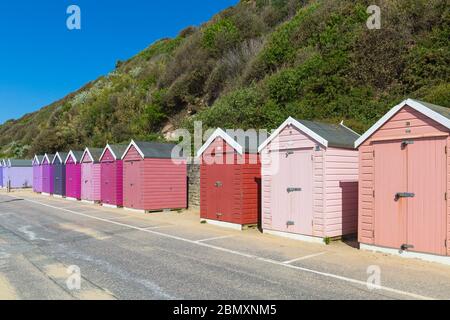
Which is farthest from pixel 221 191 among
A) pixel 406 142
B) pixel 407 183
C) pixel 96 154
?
pixel 96 154

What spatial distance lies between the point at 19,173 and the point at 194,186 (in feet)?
93.5

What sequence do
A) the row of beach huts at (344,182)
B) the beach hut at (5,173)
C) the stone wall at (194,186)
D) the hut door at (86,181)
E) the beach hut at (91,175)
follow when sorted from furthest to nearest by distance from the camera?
the beach hut at (5,173), the hut door at (86,181), the beach hut at (91,175), the stone wall at (194,186), the row of beach huts at (344,182)

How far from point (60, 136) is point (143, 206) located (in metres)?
32.5

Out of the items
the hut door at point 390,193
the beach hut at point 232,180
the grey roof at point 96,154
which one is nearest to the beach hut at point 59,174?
the grey roof at point 96,154

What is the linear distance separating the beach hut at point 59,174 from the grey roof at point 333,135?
72.4ft

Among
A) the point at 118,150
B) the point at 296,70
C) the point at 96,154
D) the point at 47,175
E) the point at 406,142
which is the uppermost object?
the point at 296,70

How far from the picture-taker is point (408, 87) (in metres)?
17.5

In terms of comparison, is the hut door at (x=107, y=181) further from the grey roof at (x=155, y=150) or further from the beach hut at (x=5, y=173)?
the beach hut at (x=5, y=173)

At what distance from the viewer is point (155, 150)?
19656mm

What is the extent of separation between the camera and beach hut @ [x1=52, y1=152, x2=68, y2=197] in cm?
2903

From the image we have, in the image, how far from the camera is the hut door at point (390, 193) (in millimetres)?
8891

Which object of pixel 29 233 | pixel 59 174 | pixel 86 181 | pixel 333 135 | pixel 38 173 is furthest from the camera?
pixel 38 173

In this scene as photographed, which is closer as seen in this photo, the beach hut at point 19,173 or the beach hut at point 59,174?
the beach hut at point 59,174

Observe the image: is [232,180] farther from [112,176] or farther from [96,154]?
[96,154]
